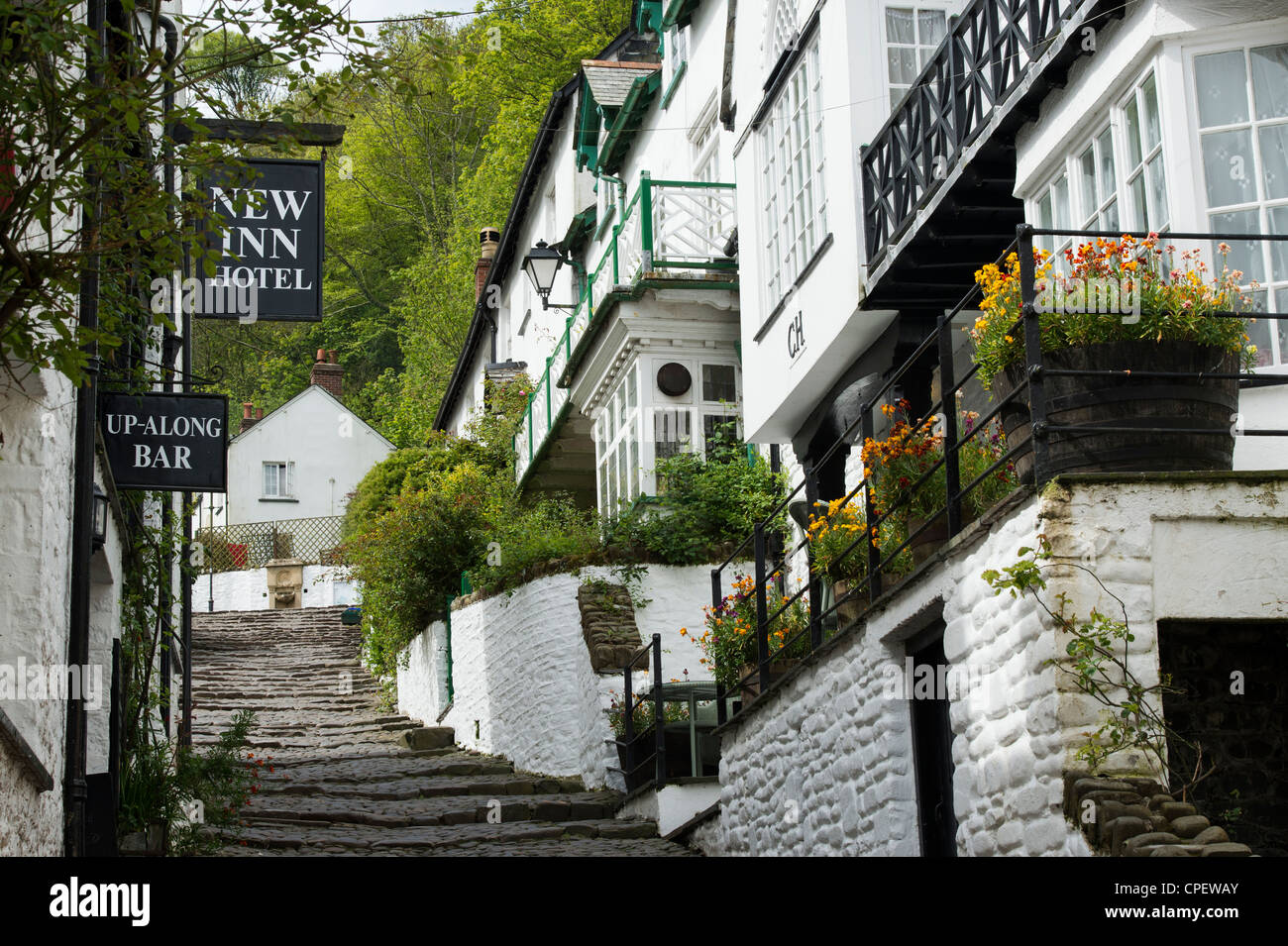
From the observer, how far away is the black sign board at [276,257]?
9.46 m

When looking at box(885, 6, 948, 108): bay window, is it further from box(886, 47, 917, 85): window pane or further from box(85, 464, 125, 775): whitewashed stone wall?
box(85, 464, 125, 775): whitewashed stone wall

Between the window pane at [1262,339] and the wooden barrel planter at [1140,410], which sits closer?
the wooden barrel planter at [1140,410]

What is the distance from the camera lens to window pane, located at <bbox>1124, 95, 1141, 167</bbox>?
26.8ft

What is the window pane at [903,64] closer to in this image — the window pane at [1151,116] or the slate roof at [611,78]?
the window pane at [1151,116]

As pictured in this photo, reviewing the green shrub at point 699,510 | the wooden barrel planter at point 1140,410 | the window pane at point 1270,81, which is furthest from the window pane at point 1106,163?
the green shrub at point 699,510

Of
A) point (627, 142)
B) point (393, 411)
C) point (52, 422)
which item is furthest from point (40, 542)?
point (393, 411)

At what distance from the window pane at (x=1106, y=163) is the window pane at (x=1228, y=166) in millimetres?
708

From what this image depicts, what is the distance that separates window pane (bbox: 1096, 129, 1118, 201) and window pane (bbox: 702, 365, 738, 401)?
331 inches

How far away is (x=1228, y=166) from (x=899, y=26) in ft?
14.3

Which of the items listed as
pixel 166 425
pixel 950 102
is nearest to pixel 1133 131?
pixel 950 102

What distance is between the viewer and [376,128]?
136 feet

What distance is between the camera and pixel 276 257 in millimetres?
9570

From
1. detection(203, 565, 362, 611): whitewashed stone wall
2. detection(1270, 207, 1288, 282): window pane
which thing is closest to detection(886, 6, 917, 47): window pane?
detection(1270, 207, 1288, 282): window pane
